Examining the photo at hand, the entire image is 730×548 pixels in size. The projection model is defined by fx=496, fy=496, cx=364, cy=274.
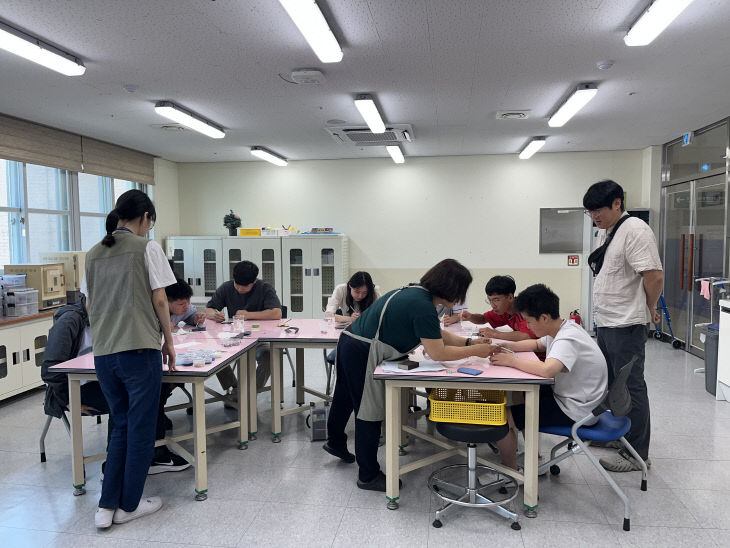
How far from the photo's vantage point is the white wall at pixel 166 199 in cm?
759

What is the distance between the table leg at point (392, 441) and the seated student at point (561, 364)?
58 cm

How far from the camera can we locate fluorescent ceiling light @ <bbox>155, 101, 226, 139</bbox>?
14.9 feet

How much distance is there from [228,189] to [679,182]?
6.51 metres

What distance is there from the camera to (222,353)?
2980 mm

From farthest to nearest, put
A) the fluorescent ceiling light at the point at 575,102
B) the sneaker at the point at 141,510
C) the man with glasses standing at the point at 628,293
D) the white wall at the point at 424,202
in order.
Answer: the white wall at the point at 424,202, the fluorescent ceiling light at the point at 575,102, the man with glasses standing at the point at 628,293, the sneaker at the point at 141,510

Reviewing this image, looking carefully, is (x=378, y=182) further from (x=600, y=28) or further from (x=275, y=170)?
(x=600, y=28)

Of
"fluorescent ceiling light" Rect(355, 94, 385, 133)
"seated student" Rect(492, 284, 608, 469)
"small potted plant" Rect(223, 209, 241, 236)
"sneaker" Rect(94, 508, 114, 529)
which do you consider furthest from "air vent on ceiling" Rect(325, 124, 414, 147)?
"sneaker" Rect(94, 508, 114, 529)

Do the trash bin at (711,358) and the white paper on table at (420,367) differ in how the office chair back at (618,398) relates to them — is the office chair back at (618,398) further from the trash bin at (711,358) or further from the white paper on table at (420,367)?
the trash bin at (711,358)

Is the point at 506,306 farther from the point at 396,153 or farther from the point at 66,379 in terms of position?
the point at 396,153

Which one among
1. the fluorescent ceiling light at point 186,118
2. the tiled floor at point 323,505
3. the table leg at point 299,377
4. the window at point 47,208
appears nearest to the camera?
the tiled floor at point 323,505

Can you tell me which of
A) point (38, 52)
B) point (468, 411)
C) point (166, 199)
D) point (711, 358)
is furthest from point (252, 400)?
point (166, 199)

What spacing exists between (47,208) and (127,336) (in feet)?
14.1

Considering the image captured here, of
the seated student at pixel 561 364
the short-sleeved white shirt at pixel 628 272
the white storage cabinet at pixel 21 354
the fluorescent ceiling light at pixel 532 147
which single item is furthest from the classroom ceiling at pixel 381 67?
the white storage cabinet at pixel 21 354

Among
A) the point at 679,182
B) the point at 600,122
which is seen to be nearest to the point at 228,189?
the point at 600,122
